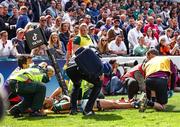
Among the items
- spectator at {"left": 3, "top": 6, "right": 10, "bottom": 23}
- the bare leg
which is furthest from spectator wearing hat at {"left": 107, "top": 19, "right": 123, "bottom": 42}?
the bare leg

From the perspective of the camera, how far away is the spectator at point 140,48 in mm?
15272

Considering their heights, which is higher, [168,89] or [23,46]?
[23,46]

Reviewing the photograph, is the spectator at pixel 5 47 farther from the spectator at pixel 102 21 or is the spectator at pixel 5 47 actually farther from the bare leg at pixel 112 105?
the spectator at pixel 102 21

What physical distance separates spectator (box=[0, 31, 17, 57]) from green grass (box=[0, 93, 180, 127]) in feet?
12.0

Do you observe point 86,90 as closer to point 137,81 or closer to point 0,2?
point 137,81

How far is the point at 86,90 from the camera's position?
992cm

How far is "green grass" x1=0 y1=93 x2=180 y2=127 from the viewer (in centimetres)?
759

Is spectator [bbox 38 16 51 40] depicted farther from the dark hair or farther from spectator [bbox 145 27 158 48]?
the dark hair

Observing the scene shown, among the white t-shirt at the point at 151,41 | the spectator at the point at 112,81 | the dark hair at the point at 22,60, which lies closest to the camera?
the dark hair at the point at 22,60

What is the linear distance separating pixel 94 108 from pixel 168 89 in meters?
1.70

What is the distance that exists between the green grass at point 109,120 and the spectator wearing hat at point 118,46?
5786 millimetres

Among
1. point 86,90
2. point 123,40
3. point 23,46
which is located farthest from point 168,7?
point 86,90

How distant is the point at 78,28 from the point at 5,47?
226 centimetres

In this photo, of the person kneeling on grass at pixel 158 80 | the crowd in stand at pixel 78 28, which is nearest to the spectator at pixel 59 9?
the crowd in stand at pixel 78 28
